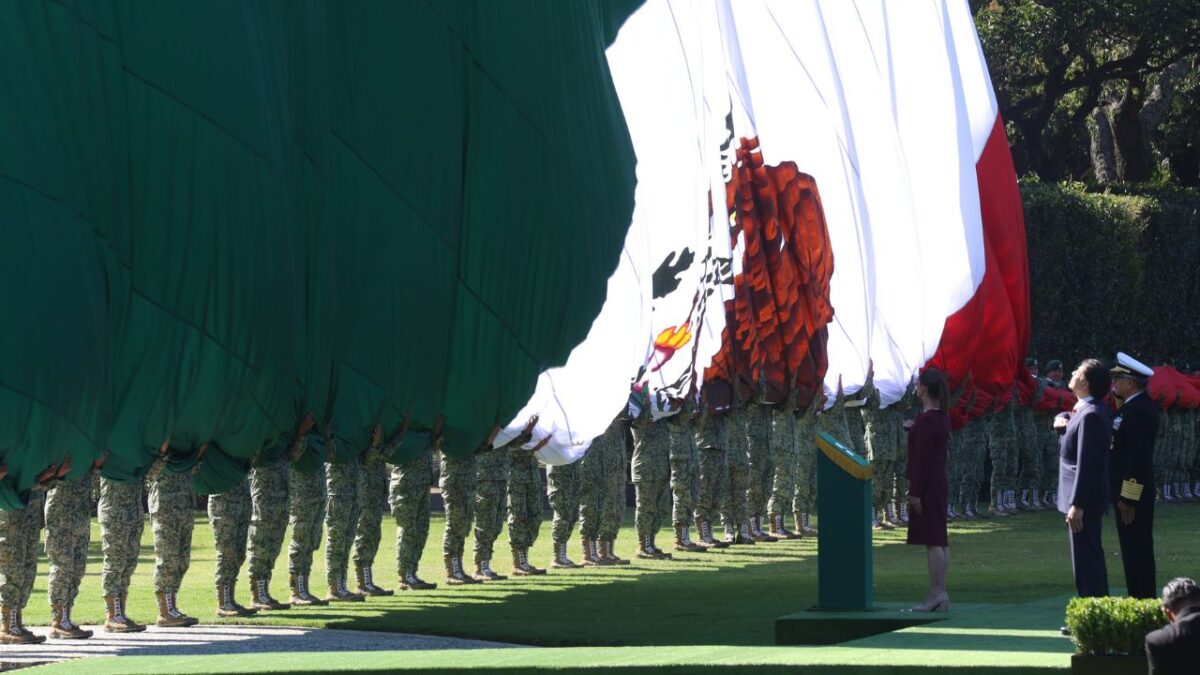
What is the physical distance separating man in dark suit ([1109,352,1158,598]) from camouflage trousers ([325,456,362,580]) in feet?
14.3

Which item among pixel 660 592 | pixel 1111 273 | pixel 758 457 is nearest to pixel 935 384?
pixel 660 592

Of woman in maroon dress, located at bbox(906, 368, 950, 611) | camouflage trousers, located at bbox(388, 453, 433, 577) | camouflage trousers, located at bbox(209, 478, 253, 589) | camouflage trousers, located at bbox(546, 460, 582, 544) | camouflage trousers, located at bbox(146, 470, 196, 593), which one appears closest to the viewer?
woman in maroon dress, located at bbox(906, 368, 950, 611)

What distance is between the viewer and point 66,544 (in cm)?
961

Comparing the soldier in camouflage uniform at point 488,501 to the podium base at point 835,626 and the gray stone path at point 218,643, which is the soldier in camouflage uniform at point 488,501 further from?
the podium base at point 835,626

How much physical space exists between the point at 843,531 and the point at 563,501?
181 inches

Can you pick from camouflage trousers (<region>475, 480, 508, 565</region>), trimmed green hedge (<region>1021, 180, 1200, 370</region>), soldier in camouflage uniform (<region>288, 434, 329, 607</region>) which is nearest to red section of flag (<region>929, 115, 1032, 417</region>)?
camouflage trousers (<region>475, 480, 508, 565</region>)

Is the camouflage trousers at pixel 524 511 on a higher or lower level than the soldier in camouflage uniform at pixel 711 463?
lower

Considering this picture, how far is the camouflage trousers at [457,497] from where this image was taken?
1236 centimetres

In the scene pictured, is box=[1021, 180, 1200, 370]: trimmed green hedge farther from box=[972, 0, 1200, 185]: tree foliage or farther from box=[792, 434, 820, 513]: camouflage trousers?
box=[792, 434, 820, 513]: camouflage trousers

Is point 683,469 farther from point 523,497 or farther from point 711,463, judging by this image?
point 523,497

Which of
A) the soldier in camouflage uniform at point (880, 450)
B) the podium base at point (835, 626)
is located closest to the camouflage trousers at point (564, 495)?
the soldier in camouflage uniform at point (880, 450)

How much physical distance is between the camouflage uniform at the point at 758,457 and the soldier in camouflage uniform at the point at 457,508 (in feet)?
10.3

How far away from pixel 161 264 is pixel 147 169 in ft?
1.25

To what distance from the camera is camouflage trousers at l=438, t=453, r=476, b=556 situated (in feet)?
40.5
